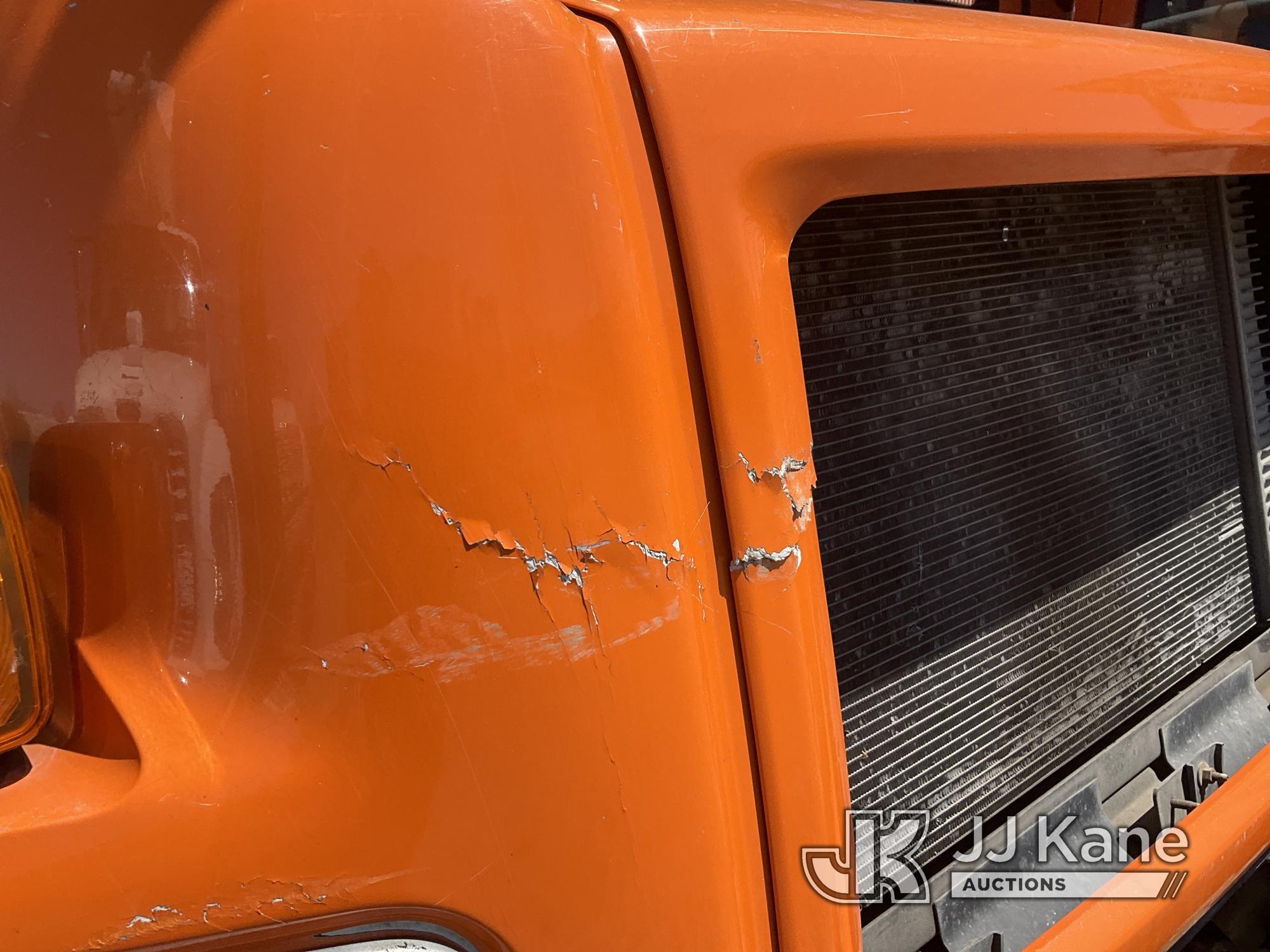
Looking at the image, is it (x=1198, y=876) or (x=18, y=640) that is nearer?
(x=18, y=640)

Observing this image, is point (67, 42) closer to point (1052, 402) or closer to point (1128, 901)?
point (1052, 402)

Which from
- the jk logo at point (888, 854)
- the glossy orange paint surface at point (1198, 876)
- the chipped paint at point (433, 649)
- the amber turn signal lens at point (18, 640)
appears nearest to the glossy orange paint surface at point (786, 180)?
the jk logo at point (888, 854)

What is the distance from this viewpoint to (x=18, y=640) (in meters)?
0.87

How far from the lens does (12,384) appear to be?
94 cm

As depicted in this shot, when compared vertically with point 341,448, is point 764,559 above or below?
below

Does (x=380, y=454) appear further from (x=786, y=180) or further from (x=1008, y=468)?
(x=1008, y=468)

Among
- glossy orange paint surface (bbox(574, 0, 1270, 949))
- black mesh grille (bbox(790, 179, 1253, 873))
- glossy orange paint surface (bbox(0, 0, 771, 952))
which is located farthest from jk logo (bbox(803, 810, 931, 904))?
glossy orange paint surface (bbox(0, 0, 771, 952))

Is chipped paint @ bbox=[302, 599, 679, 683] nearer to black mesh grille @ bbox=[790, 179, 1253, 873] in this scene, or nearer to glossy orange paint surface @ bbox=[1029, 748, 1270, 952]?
black mesh grille @ bbox=[790, 179, 1253, 873]

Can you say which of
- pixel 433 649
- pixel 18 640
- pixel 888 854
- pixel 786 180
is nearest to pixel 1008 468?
pixel 888 854

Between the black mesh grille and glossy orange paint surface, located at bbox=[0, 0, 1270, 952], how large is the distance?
16.4 inches

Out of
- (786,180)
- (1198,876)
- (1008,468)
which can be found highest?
(786,180)

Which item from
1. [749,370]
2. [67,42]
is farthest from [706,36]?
[67,42]

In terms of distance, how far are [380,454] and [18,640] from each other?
38cm

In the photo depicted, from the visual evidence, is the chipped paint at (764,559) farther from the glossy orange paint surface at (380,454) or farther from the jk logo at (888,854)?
the jk logo at (888,854)
